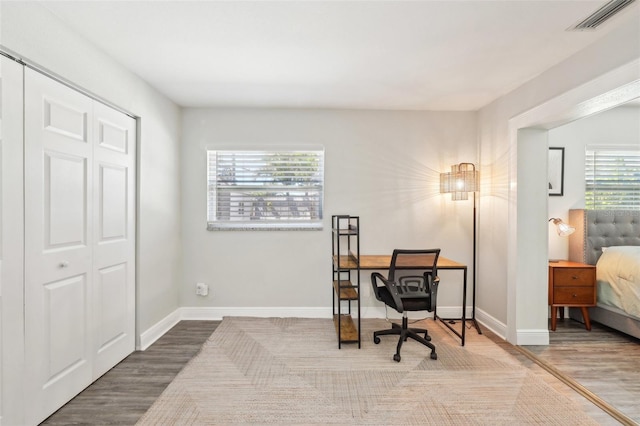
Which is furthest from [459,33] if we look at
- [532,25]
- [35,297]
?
[35,297]

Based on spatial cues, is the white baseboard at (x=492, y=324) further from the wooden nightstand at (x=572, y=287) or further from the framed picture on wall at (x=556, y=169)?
the framed picture on wall at (x=556, y=169)

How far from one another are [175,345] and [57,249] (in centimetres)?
146

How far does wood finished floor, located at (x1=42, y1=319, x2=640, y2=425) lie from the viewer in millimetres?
1971

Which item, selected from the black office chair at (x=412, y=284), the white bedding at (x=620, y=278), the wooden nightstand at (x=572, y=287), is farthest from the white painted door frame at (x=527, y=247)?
the black office chair at (x=412, y=284)

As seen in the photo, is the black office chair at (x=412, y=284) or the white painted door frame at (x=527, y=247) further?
the white painted door frame at (x=527, y=247)

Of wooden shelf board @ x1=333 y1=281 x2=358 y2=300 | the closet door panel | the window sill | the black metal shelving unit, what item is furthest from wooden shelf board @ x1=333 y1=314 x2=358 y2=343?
the closet door panel

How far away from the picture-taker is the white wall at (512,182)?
216 centimetres

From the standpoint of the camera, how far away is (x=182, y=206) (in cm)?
362

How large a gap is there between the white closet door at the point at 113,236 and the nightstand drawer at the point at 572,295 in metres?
4.16

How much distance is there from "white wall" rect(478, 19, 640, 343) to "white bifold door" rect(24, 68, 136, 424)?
11.7 ft

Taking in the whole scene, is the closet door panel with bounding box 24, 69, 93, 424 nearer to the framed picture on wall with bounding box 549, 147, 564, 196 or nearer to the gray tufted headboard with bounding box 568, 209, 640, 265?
the framed picture on wall with bounding box 549, 147, 564, 196

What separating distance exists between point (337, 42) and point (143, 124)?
6.35 feet

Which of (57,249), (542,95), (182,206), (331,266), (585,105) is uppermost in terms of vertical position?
(542,95)

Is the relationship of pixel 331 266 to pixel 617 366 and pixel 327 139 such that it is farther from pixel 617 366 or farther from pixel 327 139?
pixel 617 366
